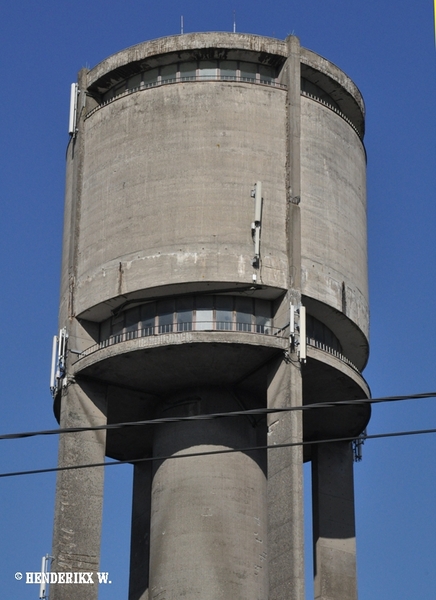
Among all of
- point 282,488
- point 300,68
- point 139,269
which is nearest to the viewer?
point 282,488

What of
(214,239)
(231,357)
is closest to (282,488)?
(231,357)

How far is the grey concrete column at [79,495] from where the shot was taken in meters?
34.4

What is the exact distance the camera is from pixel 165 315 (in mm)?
36344

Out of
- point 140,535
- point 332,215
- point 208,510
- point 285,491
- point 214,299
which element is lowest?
point 285,491

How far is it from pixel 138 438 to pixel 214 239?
28.2 feet

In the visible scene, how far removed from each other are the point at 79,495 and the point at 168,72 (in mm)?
13063

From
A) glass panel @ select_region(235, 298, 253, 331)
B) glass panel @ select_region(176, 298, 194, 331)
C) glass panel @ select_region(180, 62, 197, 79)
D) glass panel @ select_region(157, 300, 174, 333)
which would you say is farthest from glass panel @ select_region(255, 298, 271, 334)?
glass panel @ select_region(180, 62, 197, 79)

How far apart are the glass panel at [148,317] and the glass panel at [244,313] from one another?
8.05 feet

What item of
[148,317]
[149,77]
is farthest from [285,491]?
[149,77]

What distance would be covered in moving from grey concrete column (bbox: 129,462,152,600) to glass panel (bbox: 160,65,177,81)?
1274 centimetres

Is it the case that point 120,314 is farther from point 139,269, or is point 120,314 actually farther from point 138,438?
point 138,438

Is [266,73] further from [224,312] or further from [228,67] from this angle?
[224,312]

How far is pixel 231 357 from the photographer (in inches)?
1412

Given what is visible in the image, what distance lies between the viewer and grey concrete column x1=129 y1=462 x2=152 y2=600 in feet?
135
